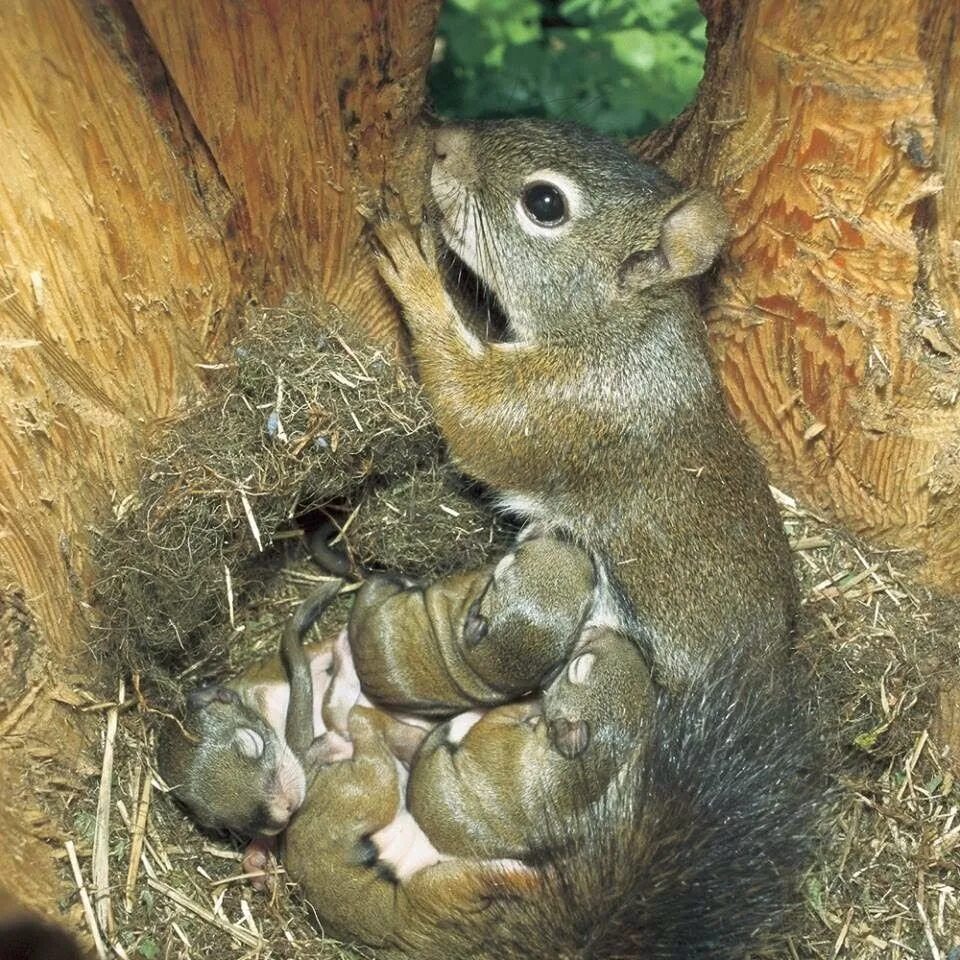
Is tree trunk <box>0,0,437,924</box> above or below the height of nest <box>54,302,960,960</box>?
above

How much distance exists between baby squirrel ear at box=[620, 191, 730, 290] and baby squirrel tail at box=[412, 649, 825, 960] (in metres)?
1.29

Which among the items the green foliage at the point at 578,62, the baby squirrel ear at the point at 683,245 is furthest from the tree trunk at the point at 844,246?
the green foliage at the point at 578,62

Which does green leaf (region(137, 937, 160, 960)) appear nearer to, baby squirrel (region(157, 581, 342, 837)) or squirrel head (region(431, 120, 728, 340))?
baby squirrel (region(157, 581, 342, 837))

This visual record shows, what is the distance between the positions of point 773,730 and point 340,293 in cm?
189

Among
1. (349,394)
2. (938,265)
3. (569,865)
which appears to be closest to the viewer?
(569,865)

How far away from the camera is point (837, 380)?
385 centimetres

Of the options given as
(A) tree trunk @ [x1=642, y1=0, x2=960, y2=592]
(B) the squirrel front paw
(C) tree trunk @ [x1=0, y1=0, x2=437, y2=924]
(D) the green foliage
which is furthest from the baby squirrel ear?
(D) the green foliage

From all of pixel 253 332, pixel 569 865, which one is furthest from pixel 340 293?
pixel 569 865

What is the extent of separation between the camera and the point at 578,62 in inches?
234

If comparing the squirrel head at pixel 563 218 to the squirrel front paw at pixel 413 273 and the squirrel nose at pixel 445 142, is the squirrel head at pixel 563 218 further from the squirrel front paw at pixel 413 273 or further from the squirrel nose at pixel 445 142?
the squirrel front paw at pixel 413 273

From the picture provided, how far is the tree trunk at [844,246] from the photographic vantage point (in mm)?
3250

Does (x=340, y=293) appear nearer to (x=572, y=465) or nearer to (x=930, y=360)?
(x=572, y=465)

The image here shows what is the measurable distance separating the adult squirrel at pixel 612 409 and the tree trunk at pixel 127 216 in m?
0.30

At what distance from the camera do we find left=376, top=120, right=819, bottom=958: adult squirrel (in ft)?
11.6
